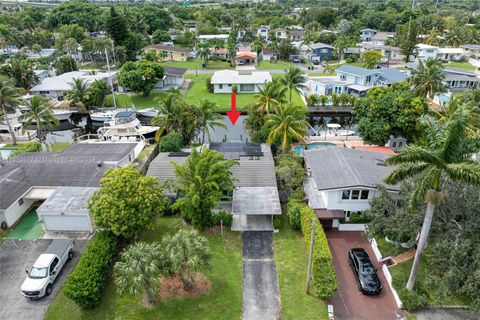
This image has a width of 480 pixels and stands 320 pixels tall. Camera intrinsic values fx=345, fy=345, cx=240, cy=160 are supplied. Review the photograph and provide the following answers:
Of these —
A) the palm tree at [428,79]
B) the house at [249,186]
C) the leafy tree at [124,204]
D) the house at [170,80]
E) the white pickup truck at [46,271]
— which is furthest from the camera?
the house at [170,80]

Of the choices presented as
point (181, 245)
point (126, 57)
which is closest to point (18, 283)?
point (181, 245)

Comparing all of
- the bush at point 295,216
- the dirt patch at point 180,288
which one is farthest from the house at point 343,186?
the dirt patch at point 180,288

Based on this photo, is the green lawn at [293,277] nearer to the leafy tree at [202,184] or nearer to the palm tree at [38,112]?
the leafy tree at [202,184]

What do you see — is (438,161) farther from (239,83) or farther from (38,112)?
(239,83)

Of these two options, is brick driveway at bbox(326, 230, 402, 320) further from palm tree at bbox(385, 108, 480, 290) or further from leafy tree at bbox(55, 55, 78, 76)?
leafy tree at bbox(55, 55, 78, 76)

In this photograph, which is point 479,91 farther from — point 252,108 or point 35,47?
point 35,47

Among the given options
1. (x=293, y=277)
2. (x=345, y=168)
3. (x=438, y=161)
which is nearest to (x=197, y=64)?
(x=345, y=168)

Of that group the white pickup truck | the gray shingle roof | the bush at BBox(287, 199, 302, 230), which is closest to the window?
the gray shingle roof
